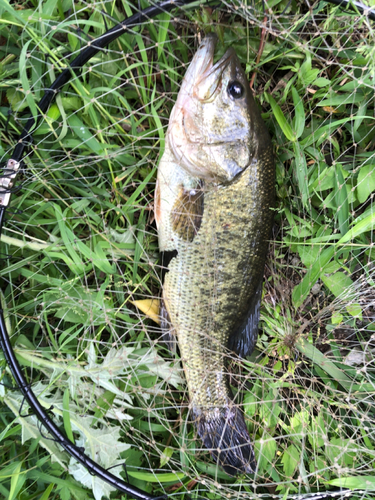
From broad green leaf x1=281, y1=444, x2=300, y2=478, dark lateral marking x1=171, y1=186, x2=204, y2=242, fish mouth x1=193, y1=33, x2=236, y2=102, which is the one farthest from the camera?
broad green leaf x1=281, y1=444, x2=300, y2=478

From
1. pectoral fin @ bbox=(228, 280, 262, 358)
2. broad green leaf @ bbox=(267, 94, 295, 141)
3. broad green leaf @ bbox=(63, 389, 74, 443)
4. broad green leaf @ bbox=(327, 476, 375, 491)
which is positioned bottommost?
broad green leaf @ bbox=(63, 389, 74, 443)

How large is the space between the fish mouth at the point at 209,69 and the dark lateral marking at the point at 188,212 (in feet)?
1.60

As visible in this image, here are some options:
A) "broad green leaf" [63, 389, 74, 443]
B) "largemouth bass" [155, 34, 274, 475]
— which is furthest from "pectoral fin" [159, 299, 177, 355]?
"broad green leaf" [63, 389, 74, 443]

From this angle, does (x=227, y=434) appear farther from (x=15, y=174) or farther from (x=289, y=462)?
(x=15, y=174)

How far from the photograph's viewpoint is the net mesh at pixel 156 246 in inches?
72.2

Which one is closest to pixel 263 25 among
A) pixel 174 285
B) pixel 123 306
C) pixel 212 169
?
pixel 212 169

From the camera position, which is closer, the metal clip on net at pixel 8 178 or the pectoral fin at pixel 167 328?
the metal clip on net at pixel 8 178

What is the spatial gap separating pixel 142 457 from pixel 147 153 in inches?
71.1

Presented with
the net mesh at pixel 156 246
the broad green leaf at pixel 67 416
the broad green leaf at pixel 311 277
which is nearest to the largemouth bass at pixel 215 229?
the net mesh at pixel 156 246

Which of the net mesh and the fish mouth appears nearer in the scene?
the fish mouth

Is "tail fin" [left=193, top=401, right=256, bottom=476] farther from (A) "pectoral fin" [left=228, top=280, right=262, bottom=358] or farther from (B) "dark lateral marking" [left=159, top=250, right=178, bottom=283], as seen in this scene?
(B) "dark lateral marking" [left=159, top=250, right=178, bottom=283]

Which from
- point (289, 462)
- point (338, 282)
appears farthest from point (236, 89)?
point (289, 462)

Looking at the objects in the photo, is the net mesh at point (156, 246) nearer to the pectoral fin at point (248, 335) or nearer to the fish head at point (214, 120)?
the pectoral fin at point (248, 335)

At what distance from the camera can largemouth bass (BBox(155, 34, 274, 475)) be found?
172cm
